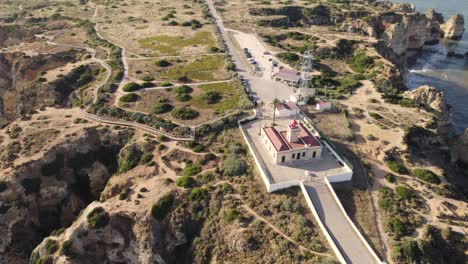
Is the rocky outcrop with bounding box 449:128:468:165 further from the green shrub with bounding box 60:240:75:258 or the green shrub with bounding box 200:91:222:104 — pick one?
the green shrub with bounding box 60:240:75:258

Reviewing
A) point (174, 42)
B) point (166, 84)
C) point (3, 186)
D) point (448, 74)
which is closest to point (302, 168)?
point (166, 84)

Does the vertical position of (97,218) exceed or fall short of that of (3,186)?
it falls short

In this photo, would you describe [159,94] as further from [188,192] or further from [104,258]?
[104,258]

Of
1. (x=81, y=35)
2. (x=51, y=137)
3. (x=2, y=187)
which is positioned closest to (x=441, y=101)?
(x=51, y=137)

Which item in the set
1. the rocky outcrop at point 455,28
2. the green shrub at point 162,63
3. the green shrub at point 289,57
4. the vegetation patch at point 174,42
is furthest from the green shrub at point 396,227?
the rocky outcrop at point 455,28

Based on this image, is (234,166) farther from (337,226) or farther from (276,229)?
(337,226)

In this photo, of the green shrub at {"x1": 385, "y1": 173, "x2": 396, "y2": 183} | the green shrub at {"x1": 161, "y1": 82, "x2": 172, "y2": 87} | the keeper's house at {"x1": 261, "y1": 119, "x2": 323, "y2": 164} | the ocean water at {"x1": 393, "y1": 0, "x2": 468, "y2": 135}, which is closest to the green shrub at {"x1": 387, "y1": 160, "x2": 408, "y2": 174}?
the green shrub at {"x1": 385, "y1": 173, "x2": 396, "y2": 183}

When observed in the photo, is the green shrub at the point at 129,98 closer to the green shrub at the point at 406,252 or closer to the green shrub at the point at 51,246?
the green shrub at the point at 51,246
